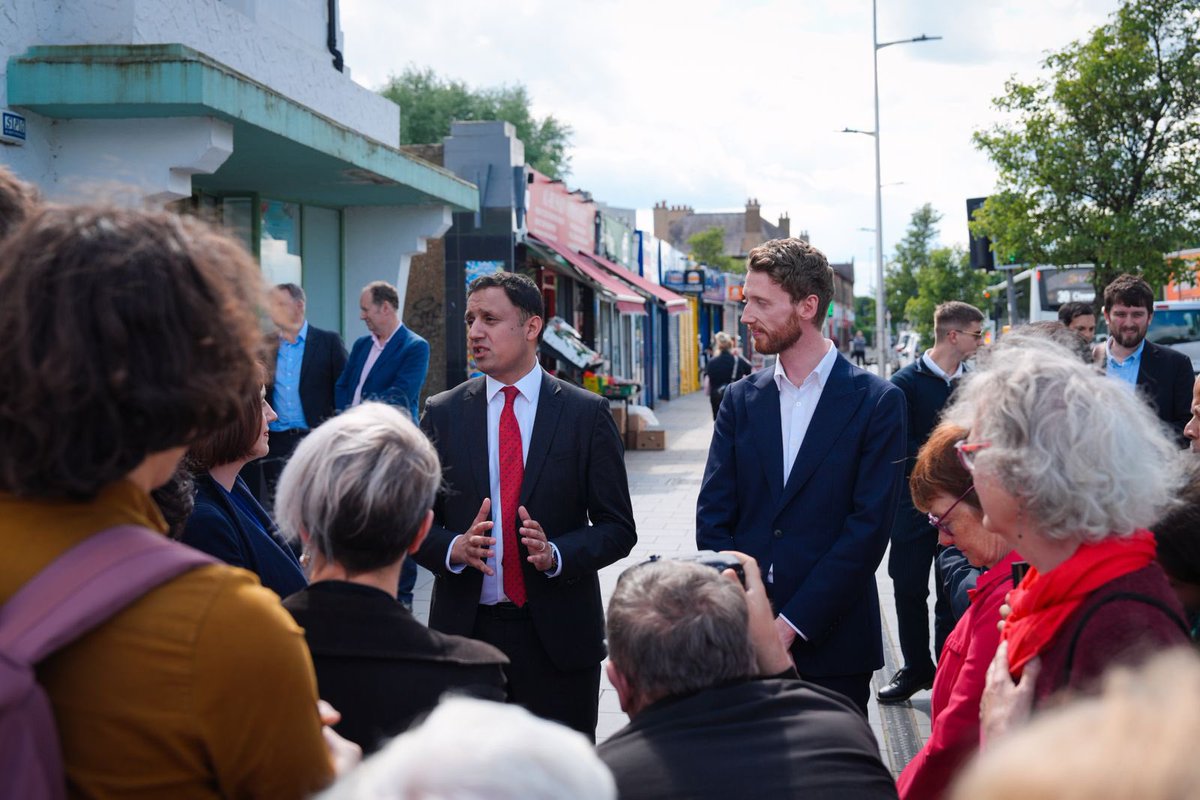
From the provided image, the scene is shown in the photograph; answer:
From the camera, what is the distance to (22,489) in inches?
51.4

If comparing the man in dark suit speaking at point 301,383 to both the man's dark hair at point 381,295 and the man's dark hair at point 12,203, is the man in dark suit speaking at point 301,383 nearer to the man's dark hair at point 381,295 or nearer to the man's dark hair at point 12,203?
the man's dark hair at point 381,295

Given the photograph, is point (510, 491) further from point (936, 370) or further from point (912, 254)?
point (912, 254)

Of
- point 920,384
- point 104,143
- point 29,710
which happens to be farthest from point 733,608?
point 104,143

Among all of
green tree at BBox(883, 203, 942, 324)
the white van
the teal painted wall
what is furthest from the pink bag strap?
green tree at BBox(883, 203, 942, 324)

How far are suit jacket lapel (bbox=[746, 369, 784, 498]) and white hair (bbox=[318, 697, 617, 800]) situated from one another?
2.31m

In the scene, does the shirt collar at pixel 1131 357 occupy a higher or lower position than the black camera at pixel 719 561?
higher

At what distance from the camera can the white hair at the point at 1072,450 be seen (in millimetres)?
1852

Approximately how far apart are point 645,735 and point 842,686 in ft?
5.49

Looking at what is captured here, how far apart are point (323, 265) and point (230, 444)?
8959 millimetres

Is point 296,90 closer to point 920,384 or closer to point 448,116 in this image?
point 920,384

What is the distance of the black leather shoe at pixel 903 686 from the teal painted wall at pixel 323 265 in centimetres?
730

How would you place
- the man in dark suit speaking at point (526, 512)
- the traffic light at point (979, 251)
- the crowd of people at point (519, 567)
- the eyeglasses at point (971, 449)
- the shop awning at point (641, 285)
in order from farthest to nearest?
the shop awning at point (641, 285) → the traffic light at point (979, 251) → the man in dark suit speaking at point (526, 512) → the eyeglasses at point (971, 449) → the crowd of people at point (519, 567)

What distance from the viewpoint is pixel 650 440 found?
17.2 m

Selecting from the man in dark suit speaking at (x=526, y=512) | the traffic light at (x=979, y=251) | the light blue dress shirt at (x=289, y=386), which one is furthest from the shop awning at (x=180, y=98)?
the traffic light at (x=979, y=251)
